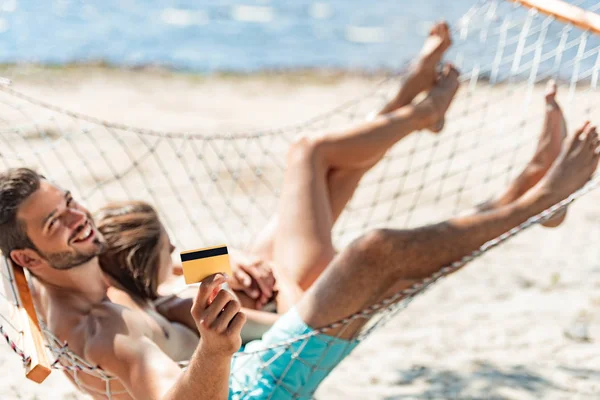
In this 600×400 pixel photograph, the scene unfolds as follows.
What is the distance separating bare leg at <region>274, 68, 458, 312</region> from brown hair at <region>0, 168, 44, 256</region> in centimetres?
73

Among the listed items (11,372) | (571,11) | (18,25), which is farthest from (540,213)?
(18,25)

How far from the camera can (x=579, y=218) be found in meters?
4.10

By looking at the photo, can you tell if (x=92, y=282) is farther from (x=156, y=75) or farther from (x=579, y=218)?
→ (x=156, y=75)

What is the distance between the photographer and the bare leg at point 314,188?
2299 millimetres

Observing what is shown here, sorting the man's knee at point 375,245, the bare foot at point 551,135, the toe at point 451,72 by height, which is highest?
the toe at point 451,72

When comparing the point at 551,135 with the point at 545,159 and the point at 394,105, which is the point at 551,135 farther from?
the point at 394,105

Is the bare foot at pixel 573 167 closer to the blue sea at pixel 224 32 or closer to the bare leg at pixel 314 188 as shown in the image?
the bare leg at pixel 314 188

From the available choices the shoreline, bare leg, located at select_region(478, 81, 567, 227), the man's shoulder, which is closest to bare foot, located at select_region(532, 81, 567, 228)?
bare leg, located at select_region(478, 81, 567, 227)

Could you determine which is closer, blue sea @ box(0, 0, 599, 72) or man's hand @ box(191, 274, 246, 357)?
man's hand @ box(191, 274, 246, 357)

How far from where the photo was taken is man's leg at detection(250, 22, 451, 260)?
2455 mm

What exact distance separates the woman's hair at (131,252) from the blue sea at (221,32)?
6654 millimetres

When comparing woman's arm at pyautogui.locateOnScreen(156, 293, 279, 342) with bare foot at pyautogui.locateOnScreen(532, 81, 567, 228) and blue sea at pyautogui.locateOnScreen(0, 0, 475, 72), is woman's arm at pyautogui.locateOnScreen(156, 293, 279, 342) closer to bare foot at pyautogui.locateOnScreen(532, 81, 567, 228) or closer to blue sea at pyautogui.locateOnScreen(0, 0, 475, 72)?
bare foot at pyautogui.locateOnScreen(532, 81, 567, 228)

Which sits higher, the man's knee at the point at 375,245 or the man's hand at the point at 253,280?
the man's knee at the point at 375,245

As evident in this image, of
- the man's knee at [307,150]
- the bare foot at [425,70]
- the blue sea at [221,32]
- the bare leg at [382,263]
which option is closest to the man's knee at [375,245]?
the bare leg at [382,263]
